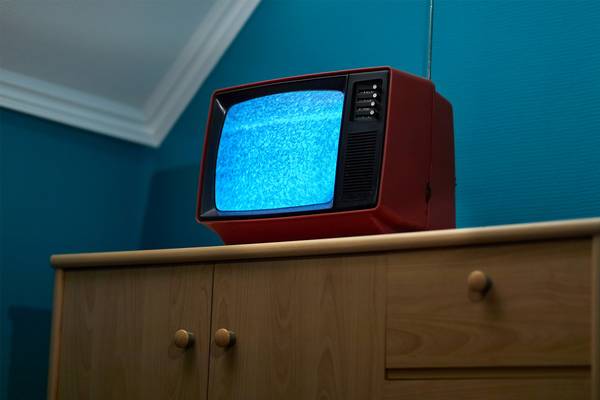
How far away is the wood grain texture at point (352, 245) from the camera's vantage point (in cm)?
129

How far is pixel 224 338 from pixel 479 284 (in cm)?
49

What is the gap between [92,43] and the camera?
235cm

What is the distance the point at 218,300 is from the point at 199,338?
0.27ft

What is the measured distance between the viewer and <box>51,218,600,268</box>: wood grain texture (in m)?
1.29

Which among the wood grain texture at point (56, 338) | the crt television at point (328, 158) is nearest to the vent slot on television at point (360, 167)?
the crt television at point (328, 158)

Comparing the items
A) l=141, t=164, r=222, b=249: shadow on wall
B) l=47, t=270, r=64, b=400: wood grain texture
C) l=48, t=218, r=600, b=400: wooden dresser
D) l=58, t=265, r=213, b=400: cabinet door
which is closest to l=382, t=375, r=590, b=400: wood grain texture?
l=48, t=218, r=600, b=400: wooden dresser

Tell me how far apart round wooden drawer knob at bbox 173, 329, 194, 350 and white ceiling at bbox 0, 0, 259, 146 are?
0.91m

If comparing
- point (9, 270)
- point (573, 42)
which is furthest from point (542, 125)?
point (9, 270)

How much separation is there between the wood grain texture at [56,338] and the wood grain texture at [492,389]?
2.52ft

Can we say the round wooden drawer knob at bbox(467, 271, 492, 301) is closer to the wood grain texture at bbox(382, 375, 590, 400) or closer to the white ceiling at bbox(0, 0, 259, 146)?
the wood grain texture at bbox(382, 375, 590, 400)

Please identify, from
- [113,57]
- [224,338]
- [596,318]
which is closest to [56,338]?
[224,338]

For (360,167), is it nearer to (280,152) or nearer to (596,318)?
(280,152)

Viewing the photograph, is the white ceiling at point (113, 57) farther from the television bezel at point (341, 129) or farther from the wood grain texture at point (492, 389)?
the wood grain texture at point (492, 389)

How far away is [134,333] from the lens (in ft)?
5.83
